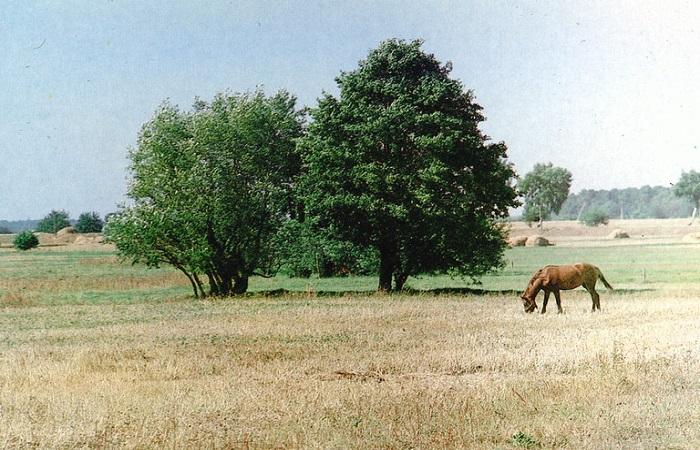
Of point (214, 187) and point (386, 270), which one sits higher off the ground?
point (214, 187)

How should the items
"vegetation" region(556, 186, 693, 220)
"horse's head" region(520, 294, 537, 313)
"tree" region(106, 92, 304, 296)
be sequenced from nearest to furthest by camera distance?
"horse's head" region(520, 294, 537, 313) → "tree" region(106, 92, 304, 296) → "vegetation" region(556, 186, 693, 220)

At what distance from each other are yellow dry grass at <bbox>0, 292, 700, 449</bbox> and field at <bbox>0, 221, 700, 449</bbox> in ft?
0.17

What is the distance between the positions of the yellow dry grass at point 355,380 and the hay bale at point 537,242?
6757cm

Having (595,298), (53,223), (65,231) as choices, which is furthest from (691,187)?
(53,223)

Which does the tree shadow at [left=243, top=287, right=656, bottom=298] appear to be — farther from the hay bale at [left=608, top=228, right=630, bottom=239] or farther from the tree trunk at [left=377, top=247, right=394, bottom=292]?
the hay bale at [left=608, top=228, right=630, bottom=239]

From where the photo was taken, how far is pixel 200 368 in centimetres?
1720

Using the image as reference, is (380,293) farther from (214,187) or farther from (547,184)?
(547,184)

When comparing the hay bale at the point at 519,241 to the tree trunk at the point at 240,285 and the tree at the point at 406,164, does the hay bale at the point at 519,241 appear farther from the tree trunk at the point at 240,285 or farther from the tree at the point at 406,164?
the tree trunk at the point at 240,285

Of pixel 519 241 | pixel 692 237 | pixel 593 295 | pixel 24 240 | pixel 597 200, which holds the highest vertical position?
pixel 597 200

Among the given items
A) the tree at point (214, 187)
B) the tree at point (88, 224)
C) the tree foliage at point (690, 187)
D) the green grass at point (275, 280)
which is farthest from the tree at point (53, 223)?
Answer: the tree foliage at point (690, 187)

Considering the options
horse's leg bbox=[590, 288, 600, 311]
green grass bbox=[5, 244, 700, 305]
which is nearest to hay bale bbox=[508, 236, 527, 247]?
green grass bbox=[5, 244, 700, 305]

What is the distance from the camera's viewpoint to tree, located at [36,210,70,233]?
156 m

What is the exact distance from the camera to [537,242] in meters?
94.9

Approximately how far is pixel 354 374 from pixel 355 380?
70cm
